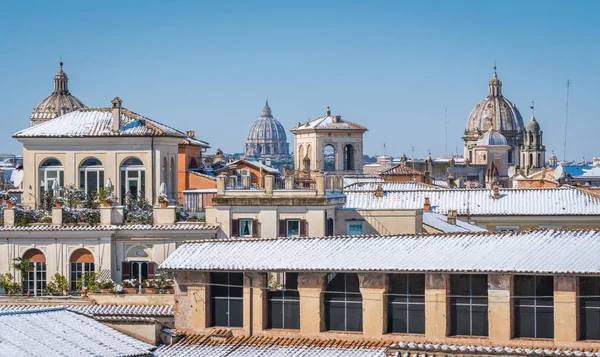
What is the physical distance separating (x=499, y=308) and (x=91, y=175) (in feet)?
79.0

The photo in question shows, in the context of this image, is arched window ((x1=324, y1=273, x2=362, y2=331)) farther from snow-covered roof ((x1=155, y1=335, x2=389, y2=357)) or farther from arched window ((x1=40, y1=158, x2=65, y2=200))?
arched window ((x1=40, y1=158, x2=65, y2=200))

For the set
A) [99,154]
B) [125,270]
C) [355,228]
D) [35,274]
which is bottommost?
[35,274]

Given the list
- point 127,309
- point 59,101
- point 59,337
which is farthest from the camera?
point 59,101

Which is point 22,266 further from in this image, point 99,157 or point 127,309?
point 99,157

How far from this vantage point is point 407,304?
3309 cm

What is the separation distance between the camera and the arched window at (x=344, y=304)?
33.7 metres

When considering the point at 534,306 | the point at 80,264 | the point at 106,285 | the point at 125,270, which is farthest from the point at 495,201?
the point at 534,306

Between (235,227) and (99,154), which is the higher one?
(99,154)

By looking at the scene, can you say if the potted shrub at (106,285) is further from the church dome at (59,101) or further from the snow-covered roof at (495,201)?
the church dome at (59,101)

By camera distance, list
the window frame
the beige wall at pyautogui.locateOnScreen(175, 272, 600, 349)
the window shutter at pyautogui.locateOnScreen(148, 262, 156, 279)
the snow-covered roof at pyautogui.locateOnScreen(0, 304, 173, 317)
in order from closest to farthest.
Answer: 1. the beige wall at pyautogui.locateOnScreen(175, 272, 600, 349)
2. the window frame
3. the snow-covered roof at pyautogui.locateOnScreen(0, 304, 173, 317)
4. the window shutter at pyautogui.locateOnScreen(148, 262, 156, 279)

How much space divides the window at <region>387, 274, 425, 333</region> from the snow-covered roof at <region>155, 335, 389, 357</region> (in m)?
0.63

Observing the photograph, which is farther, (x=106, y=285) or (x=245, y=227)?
(x=245, y=227)

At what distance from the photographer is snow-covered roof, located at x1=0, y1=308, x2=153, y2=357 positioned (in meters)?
29.9

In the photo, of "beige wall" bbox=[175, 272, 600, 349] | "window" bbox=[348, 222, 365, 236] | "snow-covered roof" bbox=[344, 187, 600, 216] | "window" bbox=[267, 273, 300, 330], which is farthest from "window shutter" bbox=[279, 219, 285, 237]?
"snow-covered roof" bbox=[344, 187, 600, 216]
